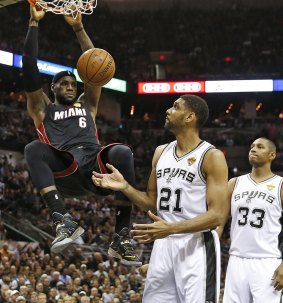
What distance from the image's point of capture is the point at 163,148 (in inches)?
216

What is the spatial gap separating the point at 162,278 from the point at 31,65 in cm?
203

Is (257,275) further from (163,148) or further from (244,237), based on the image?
(163,148)

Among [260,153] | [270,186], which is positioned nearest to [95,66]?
[260,153]

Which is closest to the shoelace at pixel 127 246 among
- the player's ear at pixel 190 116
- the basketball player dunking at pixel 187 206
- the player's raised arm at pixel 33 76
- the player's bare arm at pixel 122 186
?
the basketball player dunking at pixel 187 206

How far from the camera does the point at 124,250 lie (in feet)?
17.1

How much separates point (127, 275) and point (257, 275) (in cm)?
825

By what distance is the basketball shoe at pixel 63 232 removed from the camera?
4.86 meters

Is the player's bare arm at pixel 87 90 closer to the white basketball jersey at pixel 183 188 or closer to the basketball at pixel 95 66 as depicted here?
the basketball at pixel 95 66

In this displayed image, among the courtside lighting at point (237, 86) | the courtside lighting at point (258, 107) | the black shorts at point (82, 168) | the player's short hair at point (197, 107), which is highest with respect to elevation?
the courtside lighting at point (237, 86)

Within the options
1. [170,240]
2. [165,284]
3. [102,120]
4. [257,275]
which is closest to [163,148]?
[170,240]

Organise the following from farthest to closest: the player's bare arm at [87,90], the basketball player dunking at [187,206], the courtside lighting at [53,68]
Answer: the courtside lighting at [53,68] → the player's bare arm at [87,90] → the basketball player dunking at [187,206]

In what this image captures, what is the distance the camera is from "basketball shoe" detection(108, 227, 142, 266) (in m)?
5.20

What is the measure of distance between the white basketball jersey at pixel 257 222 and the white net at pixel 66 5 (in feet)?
7.78

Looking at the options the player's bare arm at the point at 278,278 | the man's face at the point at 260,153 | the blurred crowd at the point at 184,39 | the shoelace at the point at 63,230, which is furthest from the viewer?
the blurred crowd at the point at 184,39
